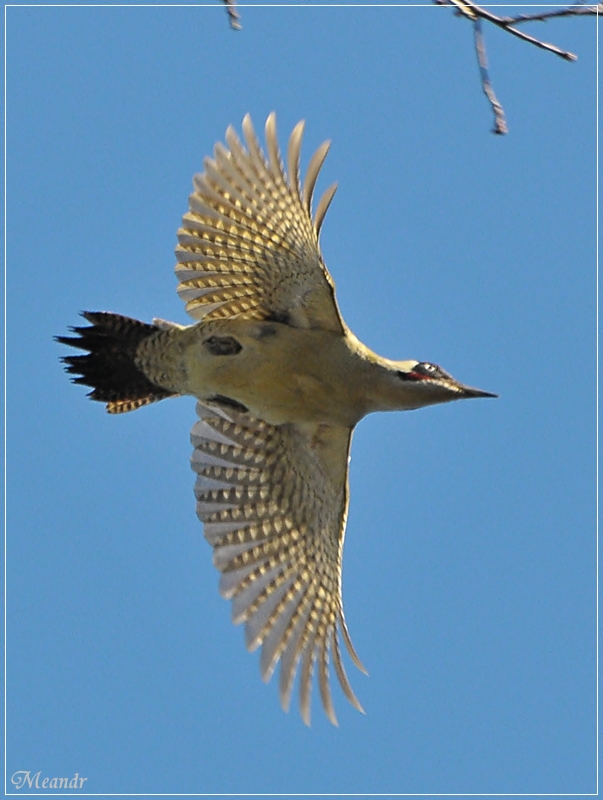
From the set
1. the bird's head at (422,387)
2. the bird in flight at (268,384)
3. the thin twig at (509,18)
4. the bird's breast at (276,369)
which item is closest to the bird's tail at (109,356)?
the bird in flight at (268,384)

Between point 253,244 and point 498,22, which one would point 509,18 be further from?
point 253,244

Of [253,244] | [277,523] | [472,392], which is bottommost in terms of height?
[277,523]

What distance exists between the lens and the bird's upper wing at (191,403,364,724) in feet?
22.1

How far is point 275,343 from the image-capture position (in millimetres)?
6414

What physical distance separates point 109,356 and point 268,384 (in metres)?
0.96

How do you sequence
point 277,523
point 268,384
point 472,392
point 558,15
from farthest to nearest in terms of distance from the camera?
point 277,523
point 268,384
point 472,392
point 558,15

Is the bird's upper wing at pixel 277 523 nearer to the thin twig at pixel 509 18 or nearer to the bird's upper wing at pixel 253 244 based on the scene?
the bird's upper wing at pixel 253 244

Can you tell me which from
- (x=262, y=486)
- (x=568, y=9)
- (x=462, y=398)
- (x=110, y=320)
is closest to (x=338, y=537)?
(x=262, y=486)

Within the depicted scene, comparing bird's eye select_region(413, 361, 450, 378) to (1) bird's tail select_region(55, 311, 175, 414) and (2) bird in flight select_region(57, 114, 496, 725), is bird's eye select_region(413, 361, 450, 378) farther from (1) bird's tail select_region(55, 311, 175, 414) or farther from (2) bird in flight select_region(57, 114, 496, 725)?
(1) bird's tail select_region(55, 311, 175, 414)

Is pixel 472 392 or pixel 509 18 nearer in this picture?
pixel 509 18

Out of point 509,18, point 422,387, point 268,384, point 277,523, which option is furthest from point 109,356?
point 509,18

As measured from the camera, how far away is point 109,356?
21.9 ft

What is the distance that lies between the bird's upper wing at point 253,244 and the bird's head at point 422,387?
16.5 inches

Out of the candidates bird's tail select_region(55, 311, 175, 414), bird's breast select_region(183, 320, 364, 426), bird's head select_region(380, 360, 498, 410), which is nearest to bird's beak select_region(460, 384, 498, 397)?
bird's head select_region(380, 360, 498, 410)
